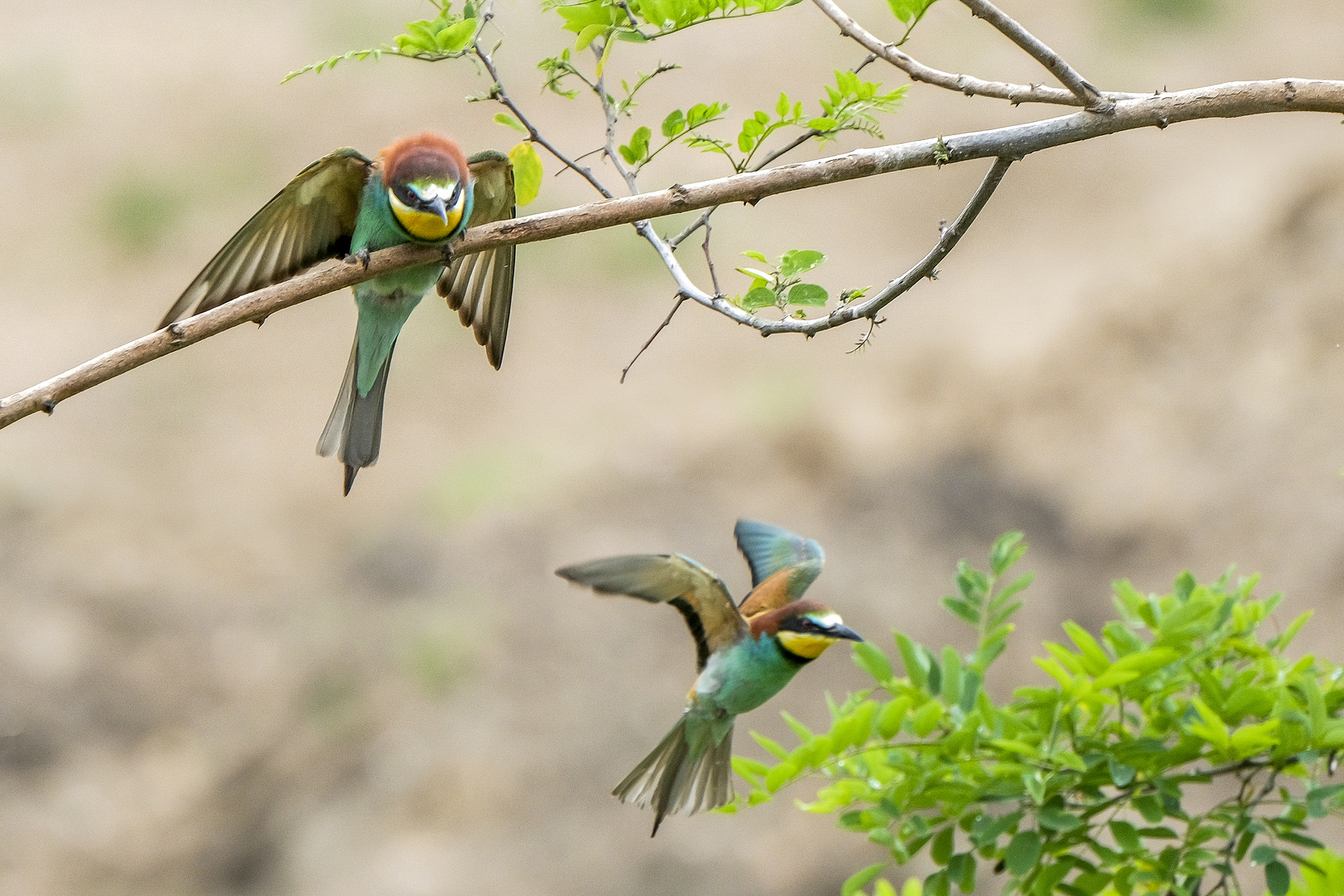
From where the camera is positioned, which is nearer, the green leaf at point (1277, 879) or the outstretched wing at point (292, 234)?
the green leaf at point (1277, 879)

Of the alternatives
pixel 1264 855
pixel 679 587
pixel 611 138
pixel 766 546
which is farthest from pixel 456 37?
pixel 1264 855

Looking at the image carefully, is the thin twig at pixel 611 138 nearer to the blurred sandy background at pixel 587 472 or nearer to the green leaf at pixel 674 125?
the green leaf at pixel 674 125

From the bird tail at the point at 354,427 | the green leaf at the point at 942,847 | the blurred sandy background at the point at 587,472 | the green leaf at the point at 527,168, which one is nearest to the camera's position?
the green leaf at the point at 942,847

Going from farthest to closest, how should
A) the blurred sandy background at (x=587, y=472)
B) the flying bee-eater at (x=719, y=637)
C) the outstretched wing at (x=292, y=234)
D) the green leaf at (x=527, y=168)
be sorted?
1. the blurred sandy background at (x=587, y=472)
2. the outstretched wing at (x=292, y=234)
3. the green leaf at (x=527, y=168)
4. the flying bee-eater at (x=719, y=637)

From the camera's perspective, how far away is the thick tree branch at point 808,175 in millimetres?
1430

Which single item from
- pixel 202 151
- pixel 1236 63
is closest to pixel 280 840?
pixel 202 151

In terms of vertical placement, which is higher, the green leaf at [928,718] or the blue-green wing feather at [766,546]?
the blue-green wing feather at [766,546]

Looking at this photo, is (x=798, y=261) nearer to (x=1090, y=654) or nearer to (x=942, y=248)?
(x=942, y=248)

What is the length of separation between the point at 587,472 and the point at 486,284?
314 cm

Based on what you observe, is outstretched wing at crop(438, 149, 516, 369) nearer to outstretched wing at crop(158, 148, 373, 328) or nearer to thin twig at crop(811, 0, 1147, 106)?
outstretched wing at crop(158, 148, 373, 328)

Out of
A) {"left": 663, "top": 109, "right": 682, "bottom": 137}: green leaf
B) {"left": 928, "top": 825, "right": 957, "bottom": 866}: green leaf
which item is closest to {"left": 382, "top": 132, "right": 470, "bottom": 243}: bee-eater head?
Result: {"left": 663, "top": 109, "right": 682, "bottom": 137}: green leaf

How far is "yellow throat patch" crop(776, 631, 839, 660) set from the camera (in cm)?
183

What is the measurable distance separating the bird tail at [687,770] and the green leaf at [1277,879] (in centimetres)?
84

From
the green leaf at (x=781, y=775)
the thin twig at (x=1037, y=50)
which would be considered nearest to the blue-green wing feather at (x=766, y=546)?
the green leaf at (x=781, y=775)
